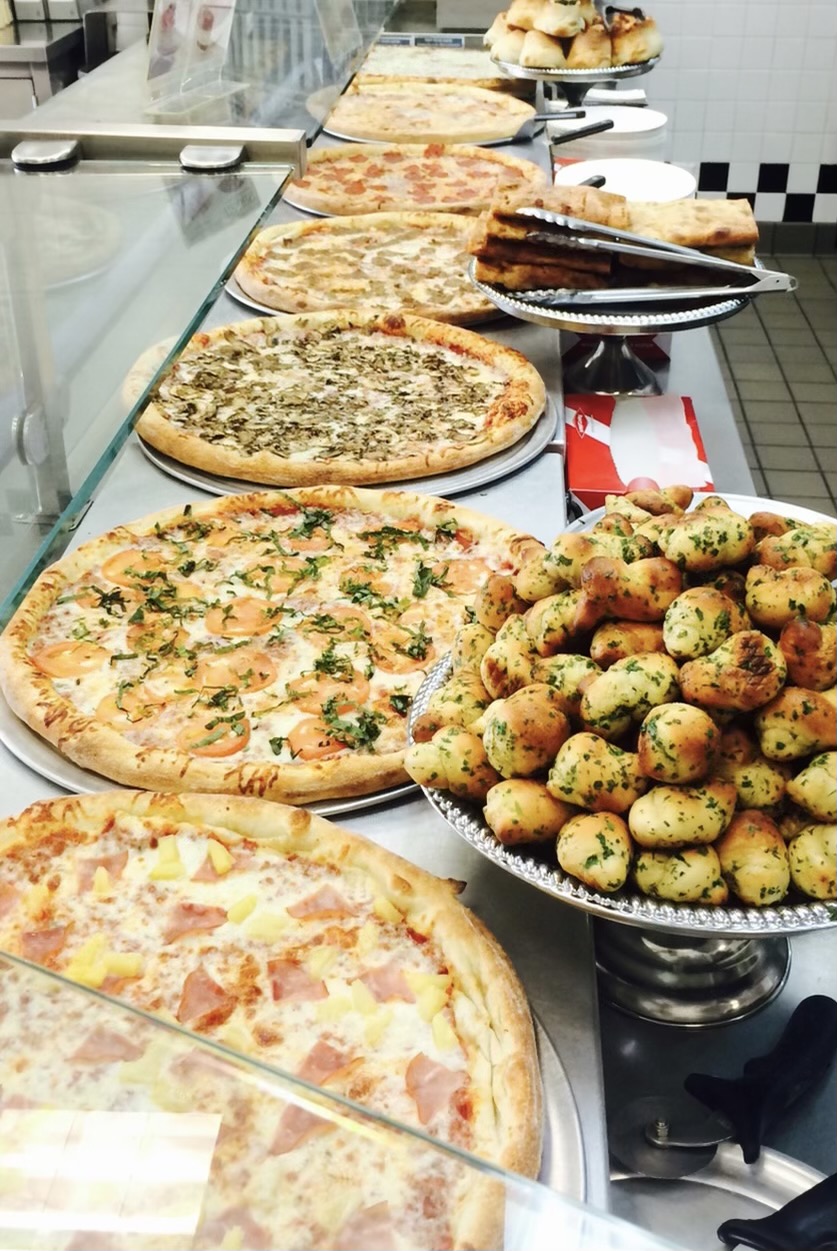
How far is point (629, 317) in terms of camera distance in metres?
2.47

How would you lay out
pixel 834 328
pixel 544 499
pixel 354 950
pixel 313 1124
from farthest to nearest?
pixel 834 328 < pixel 544 499 < pixel 354 950 < pixel 313 1124

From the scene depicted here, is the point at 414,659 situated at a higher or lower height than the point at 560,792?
lower

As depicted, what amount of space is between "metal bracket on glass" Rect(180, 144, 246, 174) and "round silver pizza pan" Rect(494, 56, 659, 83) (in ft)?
8.59

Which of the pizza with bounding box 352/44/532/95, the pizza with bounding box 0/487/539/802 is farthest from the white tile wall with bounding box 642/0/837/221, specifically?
the pizza with bounding box 0/487/539/802

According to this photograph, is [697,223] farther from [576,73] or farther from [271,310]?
[576,73]

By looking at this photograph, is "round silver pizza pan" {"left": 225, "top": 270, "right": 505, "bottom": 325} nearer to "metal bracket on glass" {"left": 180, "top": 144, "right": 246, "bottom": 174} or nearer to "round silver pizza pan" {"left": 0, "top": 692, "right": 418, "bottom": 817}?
"metal bracket on glass" {"left": 180, "top": 144, "right": 246, "bottom": 174}

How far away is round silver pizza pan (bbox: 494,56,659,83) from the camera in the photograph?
4273mm

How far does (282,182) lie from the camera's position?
1.98m

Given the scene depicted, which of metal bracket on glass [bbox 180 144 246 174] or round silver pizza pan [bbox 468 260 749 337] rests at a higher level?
metal bracket on glass [bbox 180 144 246 174]

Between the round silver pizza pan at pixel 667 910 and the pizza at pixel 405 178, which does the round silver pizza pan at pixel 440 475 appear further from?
the pizza at pixel 405 178

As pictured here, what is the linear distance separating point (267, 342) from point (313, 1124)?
7.90ft

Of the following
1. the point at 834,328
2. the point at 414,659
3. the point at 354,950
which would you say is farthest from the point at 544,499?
the point at 834,328

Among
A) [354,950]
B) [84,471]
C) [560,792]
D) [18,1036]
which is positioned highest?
[84,471]

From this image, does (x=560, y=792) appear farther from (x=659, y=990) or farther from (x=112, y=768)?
(x=112, y=768)
